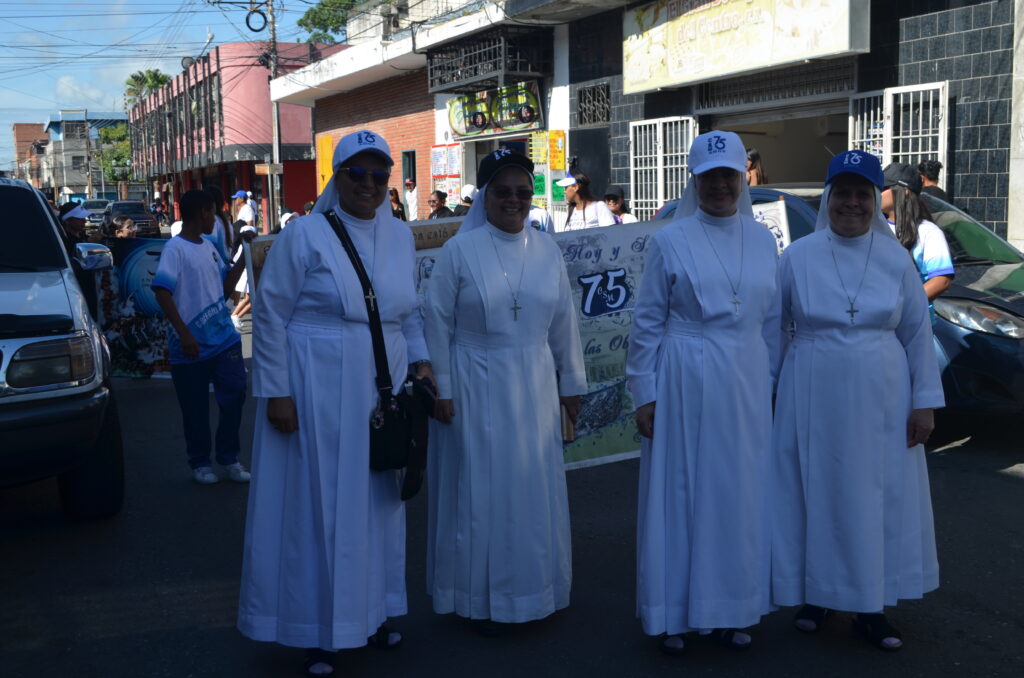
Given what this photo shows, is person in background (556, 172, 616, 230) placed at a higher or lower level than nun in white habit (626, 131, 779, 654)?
higher

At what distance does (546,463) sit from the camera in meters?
4.26

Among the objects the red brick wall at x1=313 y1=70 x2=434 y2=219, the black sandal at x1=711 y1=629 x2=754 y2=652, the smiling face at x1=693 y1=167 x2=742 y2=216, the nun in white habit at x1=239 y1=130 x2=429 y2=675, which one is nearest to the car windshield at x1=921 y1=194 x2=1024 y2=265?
the smiling face at x1=693 y1=167 x2=742 y2=216

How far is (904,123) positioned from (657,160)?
5.00 metres

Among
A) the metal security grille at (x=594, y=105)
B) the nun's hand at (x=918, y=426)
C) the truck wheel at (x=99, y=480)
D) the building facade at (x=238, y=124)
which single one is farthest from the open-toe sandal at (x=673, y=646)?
the building facade at (x=238, y=124)

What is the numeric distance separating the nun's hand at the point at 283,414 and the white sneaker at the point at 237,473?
295cm

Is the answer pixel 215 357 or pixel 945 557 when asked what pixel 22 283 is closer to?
pixel 215 357

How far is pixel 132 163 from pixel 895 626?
77079 mm

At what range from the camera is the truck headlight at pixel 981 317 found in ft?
22.7

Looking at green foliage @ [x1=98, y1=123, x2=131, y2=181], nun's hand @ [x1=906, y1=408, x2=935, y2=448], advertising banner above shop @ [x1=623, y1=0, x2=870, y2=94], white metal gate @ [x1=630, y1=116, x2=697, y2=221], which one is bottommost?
nun's hand @ [x1=906, y1=408, x2=935, y2=448]

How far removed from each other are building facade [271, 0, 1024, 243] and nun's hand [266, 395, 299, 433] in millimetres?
10060

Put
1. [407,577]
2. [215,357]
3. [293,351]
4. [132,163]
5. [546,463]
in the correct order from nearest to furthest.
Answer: [293,351] → [546,463] → [407,577] → [215,357] → [132,163]

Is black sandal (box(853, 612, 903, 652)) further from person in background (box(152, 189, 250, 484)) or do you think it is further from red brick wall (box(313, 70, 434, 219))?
red brick wall (box(313, 70, 434, 219))

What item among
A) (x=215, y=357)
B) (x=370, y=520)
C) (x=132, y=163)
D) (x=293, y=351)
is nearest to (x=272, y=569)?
(x=370, y=520)

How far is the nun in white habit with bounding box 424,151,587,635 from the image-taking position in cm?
418
